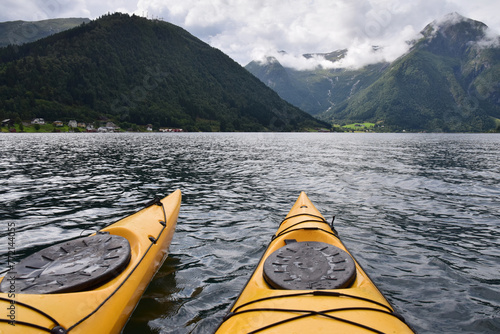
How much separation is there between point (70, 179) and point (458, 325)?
792 inches

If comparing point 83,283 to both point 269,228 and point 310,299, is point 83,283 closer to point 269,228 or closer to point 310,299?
point 310,299

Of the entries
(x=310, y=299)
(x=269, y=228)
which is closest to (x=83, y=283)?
(x=310, y=299)

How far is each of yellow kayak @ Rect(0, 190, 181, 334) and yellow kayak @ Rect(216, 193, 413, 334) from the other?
1.77m

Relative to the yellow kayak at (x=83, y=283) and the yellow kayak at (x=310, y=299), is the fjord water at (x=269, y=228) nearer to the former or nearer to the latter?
the yellow kayak at (x=83, y=283)

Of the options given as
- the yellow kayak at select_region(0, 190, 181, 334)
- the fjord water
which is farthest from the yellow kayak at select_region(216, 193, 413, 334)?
the yellow kayak at select_region(0, 190, 181, 334)

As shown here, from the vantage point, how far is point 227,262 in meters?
7.28

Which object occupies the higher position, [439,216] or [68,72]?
[68,72]

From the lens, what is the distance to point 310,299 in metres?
3.86

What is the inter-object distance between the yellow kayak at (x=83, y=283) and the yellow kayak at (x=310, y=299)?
5.81 ft

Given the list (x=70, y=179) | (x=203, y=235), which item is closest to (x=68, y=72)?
(x=70, y=179)

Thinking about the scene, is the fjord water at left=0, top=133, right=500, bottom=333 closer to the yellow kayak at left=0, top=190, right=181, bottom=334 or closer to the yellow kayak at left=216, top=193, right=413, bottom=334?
the yellow kayak at left=0, top=190, right=181, bottom=334

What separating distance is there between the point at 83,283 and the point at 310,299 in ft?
10.9

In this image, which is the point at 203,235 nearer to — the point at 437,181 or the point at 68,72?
the point at 437,181

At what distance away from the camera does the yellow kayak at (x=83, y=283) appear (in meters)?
3.33
